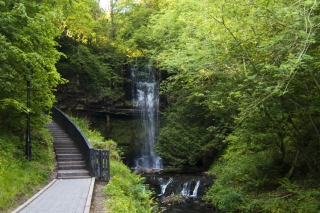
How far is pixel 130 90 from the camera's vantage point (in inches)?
1160

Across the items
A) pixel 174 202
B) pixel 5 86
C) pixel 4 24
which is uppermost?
pixel 4 24

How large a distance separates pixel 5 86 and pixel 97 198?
4.70 m

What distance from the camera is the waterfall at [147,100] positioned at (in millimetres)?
29234

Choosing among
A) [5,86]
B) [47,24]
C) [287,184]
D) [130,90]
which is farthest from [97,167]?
[130,90]

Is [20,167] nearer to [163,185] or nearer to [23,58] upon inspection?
[23,58]

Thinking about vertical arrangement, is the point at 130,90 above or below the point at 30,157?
above

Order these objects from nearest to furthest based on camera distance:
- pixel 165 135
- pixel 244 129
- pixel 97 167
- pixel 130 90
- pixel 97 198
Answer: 1. pixel 97 198
2. pixel 97 167
3. pixel 244 129
4. pixel 165 135
5. pixel 130 90

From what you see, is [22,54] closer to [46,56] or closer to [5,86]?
[5,86]

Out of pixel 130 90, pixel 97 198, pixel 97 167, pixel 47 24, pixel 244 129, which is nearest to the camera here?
pixel 97 198

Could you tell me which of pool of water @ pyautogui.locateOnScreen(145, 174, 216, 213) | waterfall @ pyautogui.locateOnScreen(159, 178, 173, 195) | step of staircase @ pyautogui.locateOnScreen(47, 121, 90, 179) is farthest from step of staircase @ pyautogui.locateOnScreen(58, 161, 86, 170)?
waterfall @ pyautogui.locateOnScreen(159, 178, 173, 195)

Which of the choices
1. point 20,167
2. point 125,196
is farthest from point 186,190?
point 20,167

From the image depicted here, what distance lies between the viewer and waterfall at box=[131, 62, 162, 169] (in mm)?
29234

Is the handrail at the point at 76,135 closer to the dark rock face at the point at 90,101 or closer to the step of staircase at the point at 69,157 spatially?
the step of staircase at the point at 69,157

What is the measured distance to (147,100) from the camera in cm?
2936
